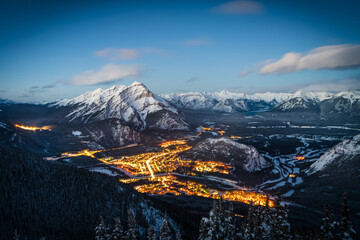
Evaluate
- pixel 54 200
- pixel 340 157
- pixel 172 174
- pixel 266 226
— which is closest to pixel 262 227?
pixel 266 226

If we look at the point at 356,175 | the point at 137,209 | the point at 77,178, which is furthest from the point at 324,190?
the point at 77,178

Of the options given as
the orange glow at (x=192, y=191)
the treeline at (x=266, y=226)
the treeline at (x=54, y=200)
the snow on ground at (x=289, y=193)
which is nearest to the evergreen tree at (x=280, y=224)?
the treeline at (x=266, y=226)

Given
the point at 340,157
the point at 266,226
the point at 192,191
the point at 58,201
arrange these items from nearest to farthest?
the point at 266,226
the point at 58,201
the point at 192,191
the point at 340,157

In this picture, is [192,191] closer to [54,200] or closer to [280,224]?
[54,200]

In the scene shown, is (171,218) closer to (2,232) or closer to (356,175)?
(2,232)

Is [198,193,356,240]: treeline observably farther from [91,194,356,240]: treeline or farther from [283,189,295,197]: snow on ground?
[283,189,295,197]: snow on ground

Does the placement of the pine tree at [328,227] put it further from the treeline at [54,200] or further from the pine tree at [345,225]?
the treeline at [54,200]

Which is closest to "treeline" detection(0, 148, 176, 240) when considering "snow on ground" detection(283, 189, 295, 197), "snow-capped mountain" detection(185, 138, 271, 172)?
"snow on ground" detection(283, 189, 295, 197)
